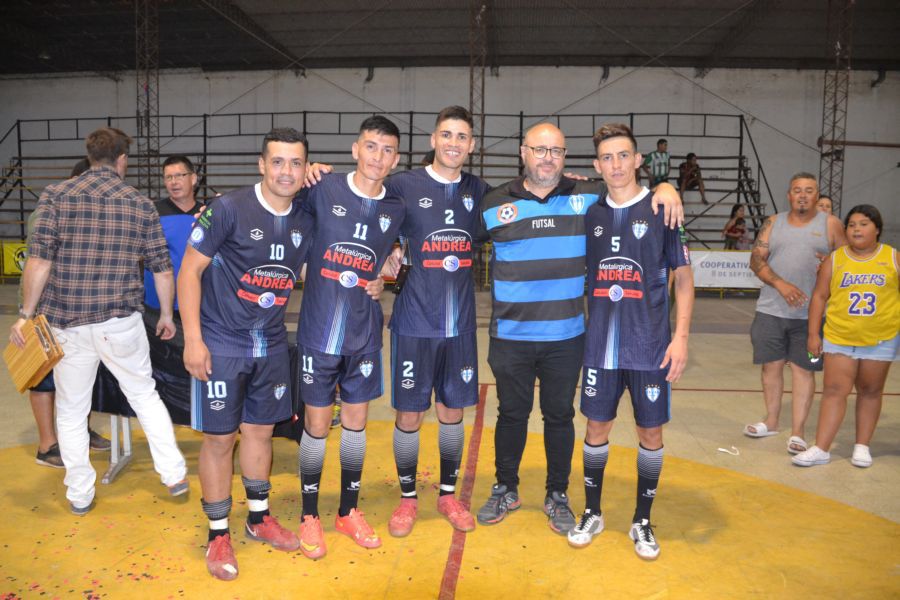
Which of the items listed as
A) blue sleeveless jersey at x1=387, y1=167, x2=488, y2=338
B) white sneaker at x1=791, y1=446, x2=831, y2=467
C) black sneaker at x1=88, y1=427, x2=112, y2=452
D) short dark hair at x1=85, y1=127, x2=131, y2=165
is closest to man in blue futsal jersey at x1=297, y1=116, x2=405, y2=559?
blue sleeveless jersey at x1=387, y1=167, x2=488, y2=338

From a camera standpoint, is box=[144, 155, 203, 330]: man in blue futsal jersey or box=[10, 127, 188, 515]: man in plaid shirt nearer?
box=[10, 127, 188, 515]: man in plaid shirt

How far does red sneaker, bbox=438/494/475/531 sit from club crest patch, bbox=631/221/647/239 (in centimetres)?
173

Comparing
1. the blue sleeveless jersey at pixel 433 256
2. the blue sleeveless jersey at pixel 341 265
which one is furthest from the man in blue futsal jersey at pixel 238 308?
the blue sleeveless jersey at pixel 433 256

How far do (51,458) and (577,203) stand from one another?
3.72m

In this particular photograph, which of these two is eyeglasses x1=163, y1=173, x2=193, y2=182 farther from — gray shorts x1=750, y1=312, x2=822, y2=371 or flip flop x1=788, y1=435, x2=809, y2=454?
flip flop x1=788, y1=435, x2=809, y2=454

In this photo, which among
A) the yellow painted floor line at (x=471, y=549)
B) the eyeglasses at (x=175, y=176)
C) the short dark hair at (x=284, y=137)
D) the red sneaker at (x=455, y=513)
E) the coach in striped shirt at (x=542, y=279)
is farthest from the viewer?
the eyeglasses at (x=175, y=176)

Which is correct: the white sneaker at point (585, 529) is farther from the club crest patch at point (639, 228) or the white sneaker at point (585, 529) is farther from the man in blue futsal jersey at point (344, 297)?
the club crest patch at point (639, 228)

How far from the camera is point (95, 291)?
375cm

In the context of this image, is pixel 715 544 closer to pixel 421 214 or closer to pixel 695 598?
pixel 695 598

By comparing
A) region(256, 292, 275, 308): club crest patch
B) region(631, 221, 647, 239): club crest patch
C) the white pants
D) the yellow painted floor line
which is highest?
region(631, 221, 647, 239): club crest patch

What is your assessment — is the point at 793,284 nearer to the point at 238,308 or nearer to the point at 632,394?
the point at 632,394

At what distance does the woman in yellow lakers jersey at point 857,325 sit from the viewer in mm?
4559

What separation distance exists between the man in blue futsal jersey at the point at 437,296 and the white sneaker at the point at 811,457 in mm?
2467

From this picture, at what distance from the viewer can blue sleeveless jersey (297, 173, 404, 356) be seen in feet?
11.2
